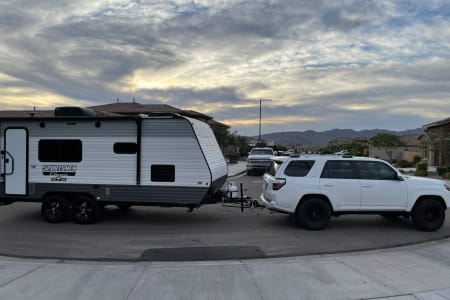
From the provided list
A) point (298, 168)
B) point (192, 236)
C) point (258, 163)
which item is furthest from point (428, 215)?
point (258, 163)

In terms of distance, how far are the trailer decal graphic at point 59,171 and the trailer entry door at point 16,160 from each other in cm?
56

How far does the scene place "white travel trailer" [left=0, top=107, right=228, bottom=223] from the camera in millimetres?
9617

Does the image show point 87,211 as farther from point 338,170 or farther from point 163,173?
point 338,170

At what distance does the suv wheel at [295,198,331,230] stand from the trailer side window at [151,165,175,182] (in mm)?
3116

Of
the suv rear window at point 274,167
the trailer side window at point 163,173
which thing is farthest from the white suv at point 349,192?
the trailer side window at point 163,173

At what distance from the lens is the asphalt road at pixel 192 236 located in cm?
747

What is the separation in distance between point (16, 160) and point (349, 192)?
8275 millimetres

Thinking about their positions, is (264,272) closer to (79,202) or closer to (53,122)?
(79,202)

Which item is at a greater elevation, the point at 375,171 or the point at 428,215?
the point at 375,171

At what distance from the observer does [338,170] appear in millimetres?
9672

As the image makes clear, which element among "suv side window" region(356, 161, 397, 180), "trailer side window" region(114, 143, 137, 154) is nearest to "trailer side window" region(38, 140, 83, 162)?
"trailer side window" region(114, 143, 137, 154)

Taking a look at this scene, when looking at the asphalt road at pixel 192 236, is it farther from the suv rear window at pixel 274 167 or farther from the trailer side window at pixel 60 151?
the trailer side window at pixel 60 151

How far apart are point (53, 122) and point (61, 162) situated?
3.39 ft

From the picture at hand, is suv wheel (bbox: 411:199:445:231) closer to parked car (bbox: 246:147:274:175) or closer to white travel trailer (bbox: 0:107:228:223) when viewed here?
white travel trailer (bbox: 0:107:228:223)
